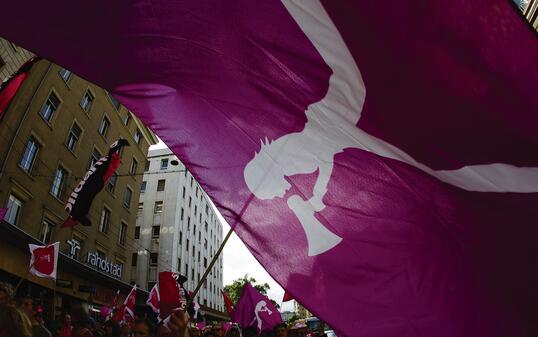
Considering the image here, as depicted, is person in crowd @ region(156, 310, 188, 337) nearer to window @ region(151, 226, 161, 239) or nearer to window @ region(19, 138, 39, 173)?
window @ region(19, 138, 39, 173)

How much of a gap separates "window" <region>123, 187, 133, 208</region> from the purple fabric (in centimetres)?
1896

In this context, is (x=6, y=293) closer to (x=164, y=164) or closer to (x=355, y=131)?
(x=355, y=131)

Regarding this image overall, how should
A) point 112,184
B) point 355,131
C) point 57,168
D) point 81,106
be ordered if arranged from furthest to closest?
point 112,184, point 81,106, point 57,168, point 355,131

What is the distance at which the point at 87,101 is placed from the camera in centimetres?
2191

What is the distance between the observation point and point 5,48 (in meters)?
14.3

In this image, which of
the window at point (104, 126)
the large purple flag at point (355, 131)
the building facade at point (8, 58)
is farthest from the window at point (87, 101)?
the large purple flag at point (355, 131)

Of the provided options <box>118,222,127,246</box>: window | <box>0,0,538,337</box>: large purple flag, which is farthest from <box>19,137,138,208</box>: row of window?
<box>0,0,538,337</box>: large purple flag

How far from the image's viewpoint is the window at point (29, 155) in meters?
15.9

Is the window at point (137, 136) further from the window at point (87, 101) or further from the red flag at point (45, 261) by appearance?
the red flag at point (45, 261)

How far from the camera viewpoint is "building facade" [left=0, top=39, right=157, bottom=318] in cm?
1493

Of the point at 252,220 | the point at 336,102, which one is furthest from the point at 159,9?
the point at 252,220

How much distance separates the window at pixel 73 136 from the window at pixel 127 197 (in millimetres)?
7422

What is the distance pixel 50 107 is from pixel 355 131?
19.1 m

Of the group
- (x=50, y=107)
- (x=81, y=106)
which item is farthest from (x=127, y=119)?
(x=50, y=107)
